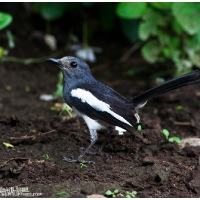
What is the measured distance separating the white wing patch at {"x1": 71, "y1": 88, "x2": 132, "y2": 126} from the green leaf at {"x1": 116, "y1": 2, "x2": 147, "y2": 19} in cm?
253

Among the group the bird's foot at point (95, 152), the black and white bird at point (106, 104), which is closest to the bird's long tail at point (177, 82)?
the black and white bird at point (106, 104)

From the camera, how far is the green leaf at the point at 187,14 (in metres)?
6.93

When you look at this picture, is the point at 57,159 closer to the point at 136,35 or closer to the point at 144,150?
the point at 144,150

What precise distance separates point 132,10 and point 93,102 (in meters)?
2.79

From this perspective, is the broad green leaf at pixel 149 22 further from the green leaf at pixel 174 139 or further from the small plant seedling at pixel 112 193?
the small plant seedling at pixel 112 193

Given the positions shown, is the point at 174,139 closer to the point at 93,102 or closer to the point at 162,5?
the point at 93,102

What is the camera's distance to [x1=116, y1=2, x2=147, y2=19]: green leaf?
7.16 m

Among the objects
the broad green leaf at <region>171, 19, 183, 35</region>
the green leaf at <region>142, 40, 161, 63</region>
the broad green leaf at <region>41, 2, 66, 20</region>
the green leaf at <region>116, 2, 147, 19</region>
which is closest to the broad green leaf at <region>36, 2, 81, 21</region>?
the broad green leaf at <region>41, 2, 66, 20</region>

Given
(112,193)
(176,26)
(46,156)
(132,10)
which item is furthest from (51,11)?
(112,193)

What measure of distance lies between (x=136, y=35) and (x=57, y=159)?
4.84 meters

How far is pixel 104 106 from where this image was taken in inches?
189

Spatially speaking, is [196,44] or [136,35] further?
[136,35]

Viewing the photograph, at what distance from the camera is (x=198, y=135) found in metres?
5.61

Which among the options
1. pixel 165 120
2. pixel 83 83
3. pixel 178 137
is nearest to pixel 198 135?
pixel 178 137
